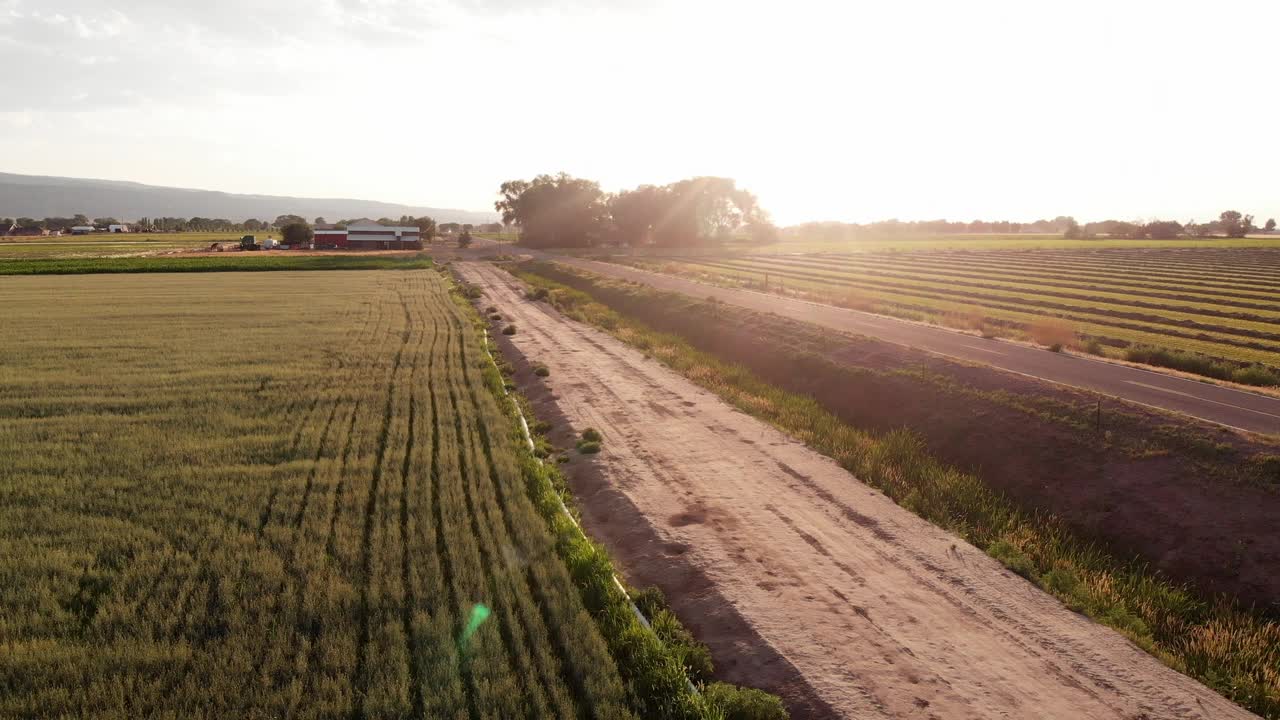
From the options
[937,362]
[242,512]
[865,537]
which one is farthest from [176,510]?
[937,362]

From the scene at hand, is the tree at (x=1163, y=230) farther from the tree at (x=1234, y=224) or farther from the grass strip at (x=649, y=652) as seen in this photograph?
the grass strip at (x=649, y=652)

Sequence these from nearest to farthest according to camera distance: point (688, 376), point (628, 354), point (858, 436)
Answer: point (858, 436) → point (688, 376) → point (628, 354)

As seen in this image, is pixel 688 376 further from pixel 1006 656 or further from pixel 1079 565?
pixel 1006 656

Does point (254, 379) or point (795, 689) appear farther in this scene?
point (254, 379)

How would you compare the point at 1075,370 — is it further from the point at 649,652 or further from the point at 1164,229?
the point at 1164,229

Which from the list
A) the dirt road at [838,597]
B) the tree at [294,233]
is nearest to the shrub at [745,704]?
the dirt road at [838,597]

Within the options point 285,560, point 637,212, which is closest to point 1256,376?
point 285,560
